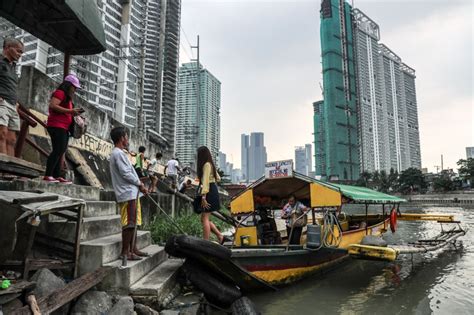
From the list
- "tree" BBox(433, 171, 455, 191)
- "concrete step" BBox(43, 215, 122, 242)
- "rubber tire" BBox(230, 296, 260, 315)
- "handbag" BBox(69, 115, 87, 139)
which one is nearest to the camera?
"concrete step" BBox(43, 215, 122, 242)

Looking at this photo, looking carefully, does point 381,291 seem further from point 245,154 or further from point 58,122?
point 245,154

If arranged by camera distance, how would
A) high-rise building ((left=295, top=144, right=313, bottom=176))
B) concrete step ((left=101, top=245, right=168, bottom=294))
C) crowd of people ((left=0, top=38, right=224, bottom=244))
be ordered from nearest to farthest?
1. concrete step ((left=101, top=245, right=168, bottom=294))
2. crowd of people ((left=0, top=38, right=224, bottom=244))
3. high-rise building ((left=295, top=144, right=313, bottom=176))

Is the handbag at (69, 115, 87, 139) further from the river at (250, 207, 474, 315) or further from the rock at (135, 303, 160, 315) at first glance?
the river at (250, 207, 474, 315)

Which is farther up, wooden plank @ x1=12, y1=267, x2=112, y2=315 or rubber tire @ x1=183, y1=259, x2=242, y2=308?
wooden plank @ x1=12, y1=267, x2=112, y2=315

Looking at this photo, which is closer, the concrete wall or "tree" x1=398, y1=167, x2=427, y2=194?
the concrete wall

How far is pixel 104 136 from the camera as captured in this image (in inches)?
399

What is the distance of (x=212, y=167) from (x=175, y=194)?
6.20 m

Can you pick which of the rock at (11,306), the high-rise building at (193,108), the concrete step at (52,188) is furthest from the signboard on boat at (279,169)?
the high-rise building at (193,108)

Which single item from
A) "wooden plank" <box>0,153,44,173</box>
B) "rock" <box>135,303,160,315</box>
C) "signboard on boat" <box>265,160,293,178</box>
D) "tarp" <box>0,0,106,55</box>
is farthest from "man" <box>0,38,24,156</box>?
"signboard on boat" <box>265,160,293,178</box>

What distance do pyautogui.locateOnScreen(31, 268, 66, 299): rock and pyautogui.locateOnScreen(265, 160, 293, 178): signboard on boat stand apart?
496 centimetres

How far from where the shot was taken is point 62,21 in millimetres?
5246

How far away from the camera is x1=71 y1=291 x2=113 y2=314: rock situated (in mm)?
3072

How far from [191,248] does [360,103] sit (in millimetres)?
92241

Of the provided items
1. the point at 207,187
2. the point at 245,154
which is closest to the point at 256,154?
the point at 245,154
